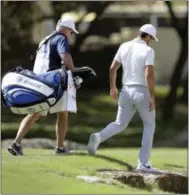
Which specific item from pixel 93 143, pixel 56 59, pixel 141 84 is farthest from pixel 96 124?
pixel 141 84

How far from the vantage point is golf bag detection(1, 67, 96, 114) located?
26.4ft

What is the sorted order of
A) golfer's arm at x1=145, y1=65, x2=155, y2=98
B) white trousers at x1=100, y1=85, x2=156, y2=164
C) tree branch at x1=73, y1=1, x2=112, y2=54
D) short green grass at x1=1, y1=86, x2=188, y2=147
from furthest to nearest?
tree branch at x1=73, y1=1, x2=112, y2=54
short green grass at x1=1, y1=86, x2=188, y2=147
white trousers at x1=100, y1=85, x2=156, y2=164
golfer's arm at x1=145, y1=65, x2=155, y2=98

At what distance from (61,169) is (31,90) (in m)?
0.96

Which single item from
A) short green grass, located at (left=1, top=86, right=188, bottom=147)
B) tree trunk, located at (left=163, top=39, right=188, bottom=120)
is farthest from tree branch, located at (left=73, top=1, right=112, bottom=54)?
tree trunk, located at (left=163, top=39, right=188, bottom=120)

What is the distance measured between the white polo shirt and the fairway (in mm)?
1065

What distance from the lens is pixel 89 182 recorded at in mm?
7262

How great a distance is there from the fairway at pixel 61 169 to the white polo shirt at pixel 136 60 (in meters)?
1.06

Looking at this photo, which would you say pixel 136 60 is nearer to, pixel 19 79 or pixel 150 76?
pixel 150 76

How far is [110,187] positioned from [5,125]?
1382 cm

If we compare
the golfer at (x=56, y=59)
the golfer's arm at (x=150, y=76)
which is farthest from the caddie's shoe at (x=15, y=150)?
the golfer's arm at (x=150, y=76)

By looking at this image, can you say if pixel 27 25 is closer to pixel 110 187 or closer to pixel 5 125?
pixel 5 125

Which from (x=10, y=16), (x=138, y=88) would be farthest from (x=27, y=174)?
(x=10, y=16)

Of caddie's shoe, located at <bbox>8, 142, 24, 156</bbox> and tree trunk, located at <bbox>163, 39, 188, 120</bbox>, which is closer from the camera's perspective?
caddie's shoe, located at <bbox>8, 142, 24, 156</bbox>

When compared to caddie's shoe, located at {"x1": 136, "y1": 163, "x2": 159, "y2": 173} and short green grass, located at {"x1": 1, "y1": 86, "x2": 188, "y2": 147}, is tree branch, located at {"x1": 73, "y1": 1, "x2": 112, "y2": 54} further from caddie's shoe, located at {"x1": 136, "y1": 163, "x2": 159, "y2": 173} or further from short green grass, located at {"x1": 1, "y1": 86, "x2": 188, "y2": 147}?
caddie's shoe, located at {"x1": 136, "y1": 163, "x2": 159, "y2": 173}
